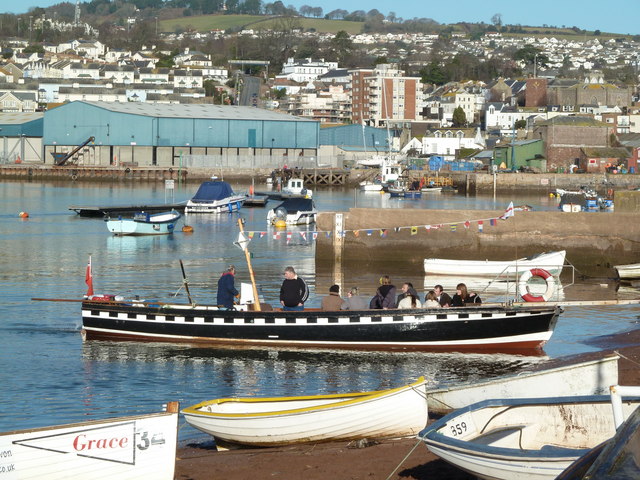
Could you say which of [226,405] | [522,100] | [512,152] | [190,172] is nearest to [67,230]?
[226,405]

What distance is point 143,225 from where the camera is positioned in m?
50.8

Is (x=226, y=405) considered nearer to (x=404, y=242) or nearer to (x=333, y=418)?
(x=333, y=418)

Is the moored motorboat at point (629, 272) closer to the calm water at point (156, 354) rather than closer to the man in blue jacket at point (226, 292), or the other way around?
the calm water at point (156, 354)

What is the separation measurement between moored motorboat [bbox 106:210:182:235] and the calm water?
144 inches

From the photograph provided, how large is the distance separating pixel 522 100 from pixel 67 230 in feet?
426

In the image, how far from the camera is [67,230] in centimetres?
5362

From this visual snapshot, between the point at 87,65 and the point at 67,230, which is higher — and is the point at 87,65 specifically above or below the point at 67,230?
above

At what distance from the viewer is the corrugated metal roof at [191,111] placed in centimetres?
10650

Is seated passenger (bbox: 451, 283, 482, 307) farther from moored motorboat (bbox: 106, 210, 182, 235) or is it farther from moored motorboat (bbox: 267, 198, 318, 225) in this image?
moored motorboat (bbox: 267, 198, 318, 225)

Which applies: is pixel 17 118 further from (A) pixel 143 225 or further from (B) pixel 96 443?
(B) pixel 96 443

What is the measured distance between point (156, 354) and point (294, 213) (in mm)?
35031

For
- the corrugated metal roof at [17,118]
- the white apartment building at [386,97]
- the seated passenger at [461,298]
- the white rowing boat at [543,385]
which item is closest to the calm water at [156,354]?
the seated passenger at [461,298]

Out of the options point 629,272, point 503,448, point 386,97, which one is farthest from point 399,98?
point 503,448

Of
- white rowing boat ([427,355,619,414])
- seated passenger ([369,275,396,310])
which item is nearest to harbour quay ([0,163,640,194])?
seated passenger ([369,275,396,310])
